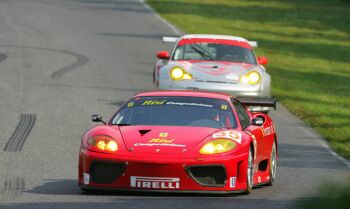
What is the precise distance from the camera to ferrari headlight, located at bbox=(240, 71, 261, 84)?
18828 millimetres

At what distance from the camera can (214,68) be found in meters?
18.8

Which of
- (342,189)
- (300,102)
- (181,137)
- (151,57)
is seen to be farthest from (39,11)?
(342,189)

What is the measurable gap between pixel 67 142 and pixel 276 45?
21.2 m

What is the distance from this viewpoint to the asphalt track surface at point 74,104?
995 cm

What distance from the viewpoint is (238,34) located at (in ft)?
123

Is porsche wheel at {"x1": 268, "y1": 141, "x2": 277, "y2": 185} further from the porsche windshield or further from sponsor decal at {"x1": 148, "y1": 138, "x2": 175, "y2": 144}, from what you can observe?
the porsche windshield

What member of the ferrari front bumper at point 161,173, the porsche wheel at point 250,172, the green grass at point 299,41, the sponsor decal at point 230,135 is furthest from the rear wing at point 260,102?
the ferrari front bumper at point 161,173

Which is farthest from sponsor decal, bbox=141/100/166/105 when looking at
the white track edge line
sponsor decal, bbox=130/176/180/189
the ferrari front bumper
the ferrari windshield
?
the white track edge line

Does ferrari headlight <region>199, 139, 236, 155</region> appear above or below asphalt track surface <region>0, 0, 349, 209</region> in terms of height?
above

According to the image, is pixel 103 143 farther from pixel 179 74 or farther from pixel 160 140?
pixel 179 74

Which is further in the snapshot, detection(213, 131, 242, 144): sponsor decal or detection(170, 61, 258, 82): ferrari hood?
detection(170, 61, 258, 82): ferrari hood

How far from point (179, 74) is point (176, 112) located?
7539mm

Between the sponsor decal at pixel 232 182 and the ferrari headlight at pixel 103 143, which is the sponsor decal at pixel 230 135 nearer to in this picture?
the sponsor decal at pixel 232 182

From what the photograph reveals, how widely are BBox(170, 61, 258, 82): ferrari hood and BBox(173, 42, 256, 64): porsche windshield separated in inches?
20.0
